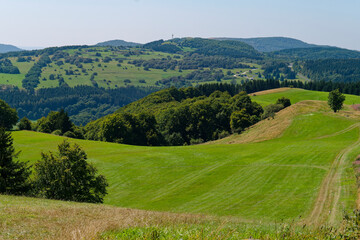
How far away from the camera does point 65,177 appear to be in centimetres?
3925

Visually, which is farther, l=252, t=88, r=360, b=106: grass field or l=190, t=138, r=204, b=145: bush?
l=252, t=88, r=360, b=106: grass field

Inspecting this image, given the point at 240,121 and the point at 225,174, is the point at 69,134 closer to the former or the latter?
the point at 240,121

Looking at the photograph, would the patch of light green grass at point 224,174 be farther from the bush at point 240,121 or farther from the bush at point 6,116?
the bush at point 240,121

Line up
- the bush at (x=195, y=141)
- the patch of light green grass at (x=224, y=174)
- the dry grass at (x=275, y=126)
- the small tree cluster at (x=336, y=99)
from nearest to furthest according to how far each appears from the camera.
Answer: the patch of light green grass at (x=224, y=174), the dry grass at (x=275, y=126), the small tree cluster at (x=336, y=99), the bush at (x=195, y=141)

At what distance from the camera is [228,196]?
45.3m

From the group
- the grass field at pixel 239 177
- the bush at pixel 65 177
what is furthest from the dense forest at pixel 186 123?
the bush at pixel 65 177

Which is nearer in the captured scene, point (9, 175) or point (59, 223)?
point (59, 223)

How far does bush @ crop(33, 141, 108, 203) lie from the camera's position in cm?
3872

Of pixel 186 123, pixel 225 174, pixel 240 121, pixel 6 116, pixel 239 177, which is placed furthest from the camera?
pixel 186 123

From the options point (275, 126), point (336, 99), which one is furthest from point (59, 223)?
point (336, 99)

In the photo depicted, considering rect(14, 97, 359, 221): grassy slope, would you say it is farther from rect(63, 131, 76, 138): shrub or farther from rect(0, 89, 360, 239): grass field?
rect(63, 131, 76, 138): shrub

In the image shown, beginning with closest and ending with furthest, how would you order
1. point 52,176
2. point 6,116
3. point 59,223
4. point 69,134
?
point 59,223 → point 52,176 → point 6,116 → point 69,134

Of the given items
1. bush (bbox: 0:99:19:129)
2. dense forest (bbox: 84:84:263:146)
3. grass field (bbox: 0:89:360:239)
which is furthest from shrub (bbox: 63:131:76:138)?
bush (bbox: 0:99:19:129)

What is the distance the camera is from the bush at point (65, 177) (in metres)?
38.7
